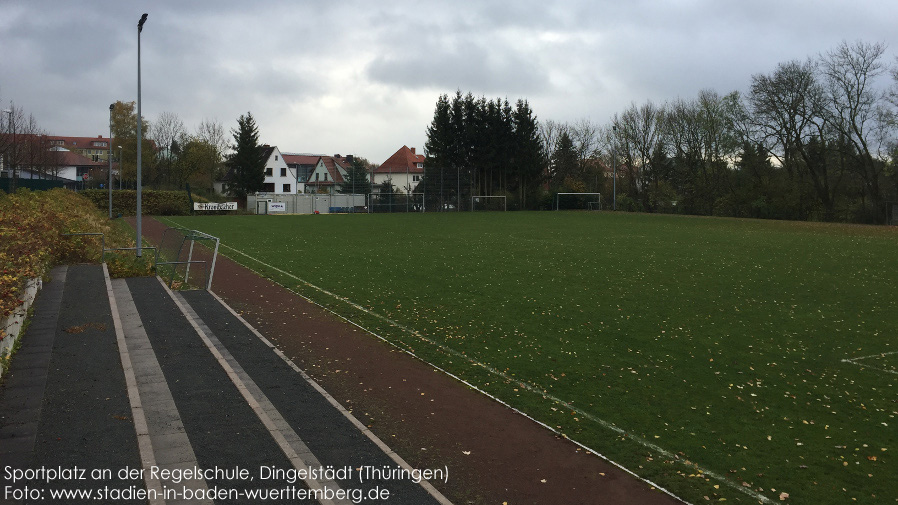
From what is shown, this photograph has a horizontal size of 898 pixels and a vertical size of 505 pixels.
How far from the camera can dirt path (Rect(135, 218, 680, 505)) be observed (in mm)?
5781

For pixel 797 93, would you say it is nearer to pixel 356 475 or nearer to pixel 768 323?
pixel 768 323

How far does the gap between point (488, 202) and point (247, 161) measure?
27421mm

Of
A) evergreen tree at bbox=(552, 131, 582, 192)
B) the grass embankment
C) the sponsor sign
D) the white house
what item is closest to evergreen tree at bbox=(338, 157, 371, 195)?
the sponsor sign

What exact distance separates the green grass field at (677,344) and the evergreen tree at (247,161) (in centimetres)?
5166

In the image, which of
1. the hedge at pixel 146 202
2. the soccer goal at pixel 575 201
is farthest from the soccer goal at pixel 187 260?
the soccer goal at pixel 575 201

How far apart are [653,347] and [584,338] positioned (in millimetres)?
1149

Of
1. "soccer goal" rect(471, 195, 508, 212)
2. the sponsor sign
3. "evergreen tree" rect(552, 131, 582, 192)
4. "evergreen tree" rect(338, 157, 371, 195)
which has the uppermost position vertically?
"evergreen tree" rect(552, 131, 582, 192)

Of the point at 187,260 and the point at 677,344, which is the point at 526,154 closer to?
the point at 187,260

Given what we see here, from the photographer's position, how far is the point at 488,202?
68375 millimetres

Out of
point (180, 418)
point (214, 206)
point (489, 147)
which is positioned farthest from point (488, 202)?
point (180, 418)

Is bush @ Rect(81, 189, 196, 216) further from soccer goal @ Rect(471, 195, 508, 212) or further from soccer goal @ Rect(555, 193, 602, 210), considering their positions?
soccer goal @ Rect(555, 193, 602, 210)

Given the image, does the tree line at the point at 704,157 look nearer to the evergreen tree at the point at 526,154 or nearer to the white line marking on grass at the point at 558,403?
the evergreen tree at the point at 526,154

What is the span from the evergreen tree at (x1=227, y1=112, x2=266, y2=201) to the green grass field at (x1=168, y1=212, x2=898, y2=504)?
51.7m

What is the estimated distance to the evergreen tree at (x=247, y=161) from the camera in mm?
73812
